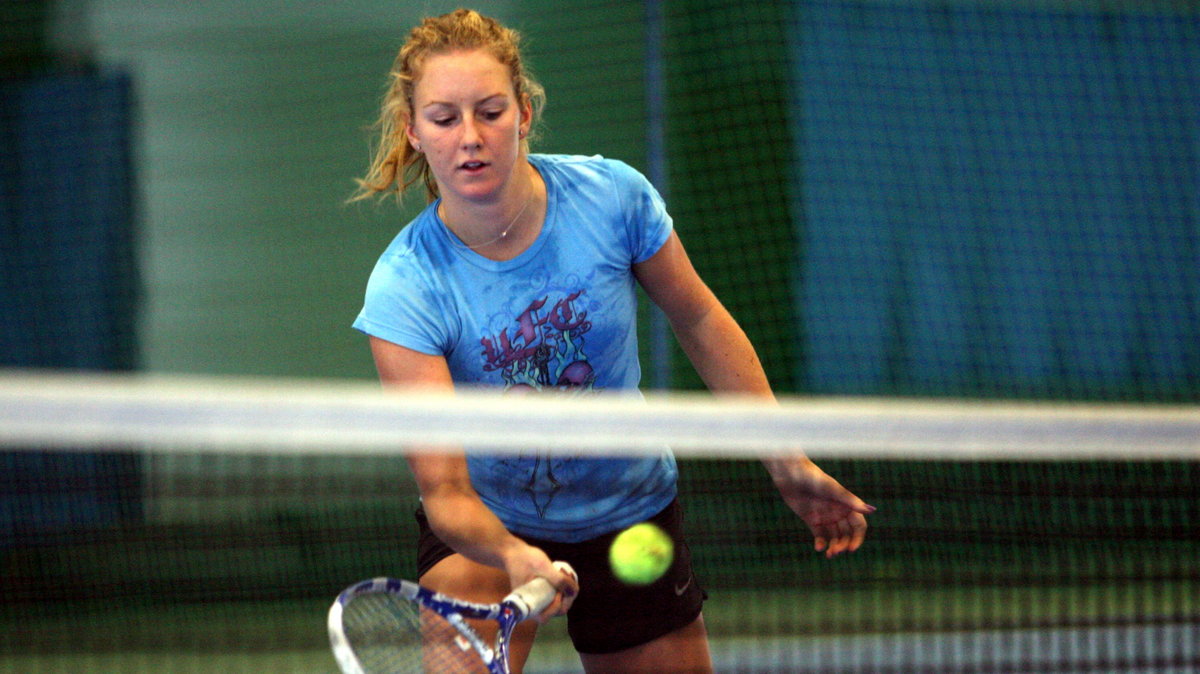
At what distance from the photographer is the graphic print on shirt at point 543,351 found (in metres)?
2.06

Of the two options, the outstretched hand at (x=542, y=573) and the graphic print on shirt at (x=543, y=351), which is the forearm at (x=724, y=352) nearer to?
the graphic print on shirt at (x=543, y=351)

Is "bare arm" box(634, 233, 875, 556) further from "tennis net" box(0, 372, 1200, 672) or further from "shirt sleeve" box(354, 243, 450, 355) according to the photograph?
"tennis net" box(0, 372, 1200, 672)

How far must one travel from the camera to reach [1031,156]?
18.8ft

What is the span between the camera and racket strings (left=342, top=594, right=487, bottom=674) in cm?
195

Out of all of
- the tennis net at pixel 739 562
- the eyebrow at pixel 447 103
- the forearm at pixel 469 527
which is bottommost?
the tennis net at pixel 739 562

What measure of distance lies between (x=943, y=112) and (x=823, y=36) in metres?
0.60

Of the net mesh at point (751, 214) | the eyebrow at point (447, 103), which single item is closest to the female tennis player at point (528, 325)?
the eyebrow at point (447, 103)

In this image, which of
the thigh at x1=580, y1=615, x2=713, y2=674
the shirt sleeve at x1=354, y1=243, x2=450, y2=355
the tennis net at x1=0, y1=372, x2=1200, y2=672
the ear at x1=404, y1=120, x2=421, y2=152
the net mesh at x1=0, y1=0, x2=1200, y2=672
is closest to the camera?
the shirt sleeve at x1=354, y1=243, x2=450, y2=355

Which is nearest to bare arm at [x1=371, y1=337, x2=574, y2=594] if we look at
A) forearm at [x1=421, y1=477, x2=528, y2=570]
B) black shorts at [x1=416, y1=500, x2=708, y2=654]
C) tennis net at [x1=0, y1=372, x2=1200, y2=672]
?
forearm at [x1=421, y1=477, x2=528, y2=570]

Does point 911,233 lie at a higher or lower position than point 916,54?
lower

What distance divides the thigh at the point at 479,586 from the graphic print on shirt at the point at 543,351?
0.17 metres

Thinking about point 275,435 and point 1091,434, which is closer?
point 275,435

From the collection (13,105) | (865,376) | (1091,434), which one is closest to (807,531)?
(865,376)

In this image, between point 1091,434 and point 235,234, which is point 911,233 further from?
point 1091,434
